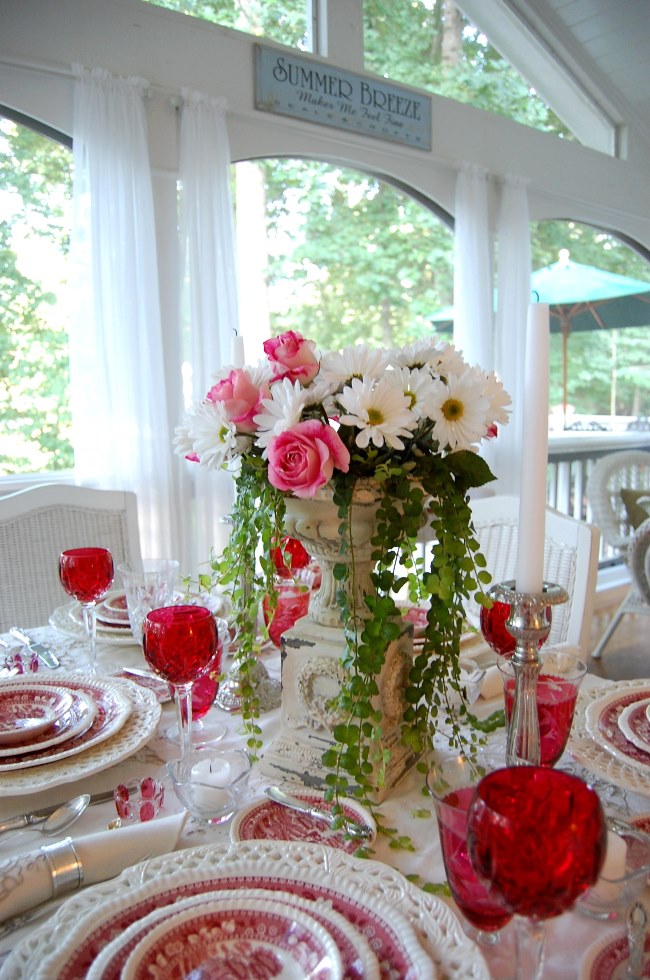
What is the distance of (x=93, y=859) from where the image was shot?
0.68 metres

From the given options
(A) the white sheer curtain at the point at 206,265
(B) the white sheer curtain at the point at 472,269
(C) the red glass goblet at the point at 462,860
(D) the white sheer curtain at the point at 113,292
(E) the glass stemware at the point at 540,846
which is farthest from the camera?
(B) the white sheer curtain at the point at 472,269

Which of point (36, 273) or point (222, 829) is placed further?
point (36, 273)

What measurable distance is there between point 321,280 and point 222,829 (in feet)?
23.3

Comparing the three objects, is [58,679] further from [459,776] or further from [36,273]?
[36,273]

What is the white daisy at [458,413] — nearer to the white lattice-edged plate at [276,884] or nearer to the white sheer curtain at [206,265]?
the white lattice-edged plate at [276,884]

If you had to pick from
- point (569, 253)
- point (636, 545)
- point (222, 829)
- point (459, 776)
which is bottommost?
point (636, 545)

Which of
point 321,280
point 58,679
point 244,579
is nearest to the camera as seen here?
point 244,579

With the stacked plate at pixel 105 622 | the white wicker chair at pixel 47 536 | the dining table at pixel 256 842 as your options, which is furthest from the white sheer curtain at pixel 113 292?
the dining table at pixel 256 842

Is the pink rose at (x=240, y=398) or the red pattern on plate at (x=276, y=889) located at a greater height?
the pink rose at (x=240, y=398)

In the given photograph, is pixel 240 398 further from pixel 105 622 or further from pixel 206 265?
pixel 206 265

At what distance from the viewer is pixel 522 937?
1.92ft

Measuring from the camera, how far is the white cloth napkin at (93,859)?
2.07ft

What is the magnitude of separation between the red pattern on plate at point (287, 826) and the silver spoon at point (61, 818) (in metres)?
0.17

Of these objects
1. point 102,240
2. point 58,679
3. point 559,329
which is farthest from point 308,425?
point 559,329
